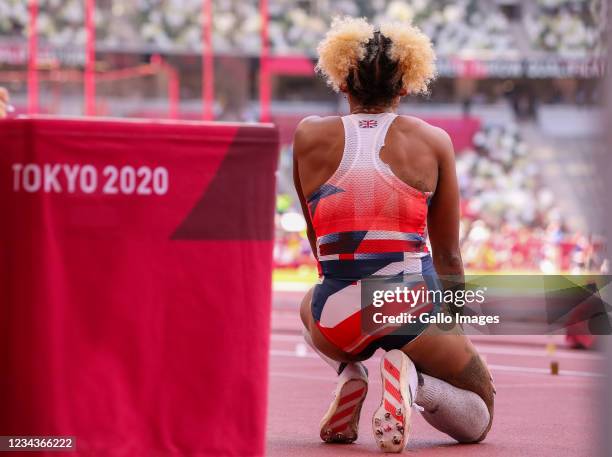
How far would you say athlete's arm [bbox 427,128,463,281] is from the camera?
14.2 feet

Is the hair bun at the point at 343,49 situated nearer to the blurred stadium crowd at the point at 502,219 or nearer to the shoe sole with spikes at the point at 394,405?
the shoe sole with spikes at the point at 394,405

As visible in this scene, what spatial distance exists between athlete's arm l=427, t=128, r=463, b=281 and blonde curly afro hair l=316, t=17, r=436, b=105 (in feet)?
0.65

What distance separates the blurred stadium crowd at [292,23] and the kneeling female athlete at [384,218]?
2909 cm

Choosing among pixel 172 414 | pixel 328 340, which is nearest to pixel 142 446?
pixel 172 414

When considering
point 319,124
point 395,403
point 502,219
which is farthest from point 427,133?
point 502,219

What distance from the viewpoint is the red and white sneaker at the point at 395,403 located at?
4.07 metres

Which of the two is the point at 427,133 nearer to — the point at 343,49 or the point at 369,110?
the point at 369,110

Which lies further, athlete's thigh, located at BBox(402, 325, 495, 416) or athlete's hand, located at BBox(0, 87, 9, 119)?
athlete's thigh, located at BBox(402, 325, 495, 416)

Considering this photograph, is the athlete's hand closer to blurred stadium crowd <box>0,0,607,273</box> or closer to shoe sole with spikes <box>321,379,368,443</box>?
shoe sole with spikes <box>321,379,368,443</box>

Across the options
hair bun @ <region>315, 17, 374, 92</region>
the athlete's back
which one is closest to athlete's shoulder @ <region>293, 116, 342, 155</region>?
the athlete's back

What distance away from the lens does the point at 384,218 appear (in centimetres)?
419

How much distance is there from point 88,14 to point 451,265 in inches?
1047

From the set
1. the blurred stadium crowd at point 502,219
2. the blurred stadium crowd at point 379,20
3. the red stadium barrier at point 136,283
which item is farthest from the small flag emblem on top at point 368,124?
the blurred stadium crowd at point 379,20

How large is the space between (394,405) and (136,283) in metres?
1.22
